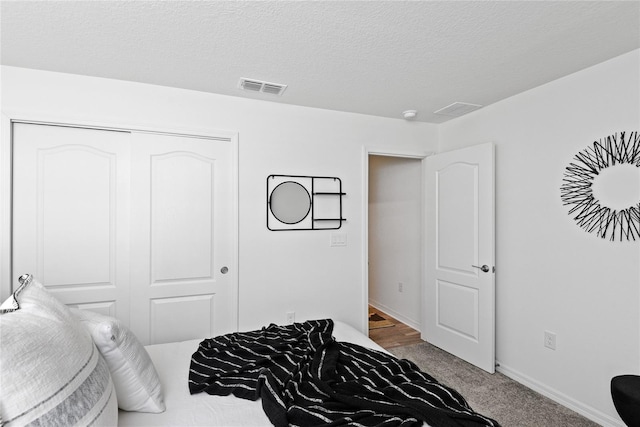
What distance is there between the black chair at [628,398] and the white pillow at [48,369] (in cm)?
237

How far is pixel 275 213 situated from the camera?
3.10m

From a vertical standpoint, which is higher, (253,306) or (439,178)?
(439,178)

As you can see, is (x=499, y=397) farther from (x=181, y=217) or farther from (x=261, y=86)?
(x=261, y=86)

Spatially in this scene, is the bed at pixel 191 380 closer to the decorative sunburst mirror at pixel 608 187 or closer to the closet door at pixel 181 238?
the closet door at pixel 181 238

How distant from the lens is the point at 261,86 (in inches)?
106

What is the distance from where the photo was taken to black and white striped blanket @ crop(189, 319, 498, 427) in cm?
137

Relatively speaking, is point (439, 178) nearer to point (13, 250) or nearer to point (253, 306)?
point (253, 306)

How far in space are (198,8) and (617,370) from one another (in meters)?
3.28

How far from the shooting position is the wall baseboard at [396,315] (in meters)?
4.18

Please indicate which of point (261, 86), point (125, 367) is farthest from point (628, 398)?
point (261, 86)

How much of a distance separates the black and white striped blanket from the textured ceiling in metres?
1.80

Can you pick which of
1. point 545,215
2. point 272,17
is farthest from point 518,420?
point 272,17

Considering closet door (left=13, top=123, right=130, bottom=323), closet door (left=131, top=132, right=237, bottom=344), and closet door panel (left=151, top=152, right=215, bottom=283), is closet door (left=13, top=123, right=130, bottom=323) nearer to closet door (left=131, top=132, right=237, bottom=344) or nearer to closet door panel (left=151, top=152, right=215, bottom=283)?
closet door (left=131, top=132, right=237, bottom=344)

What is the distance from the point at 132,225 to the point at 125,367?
1.51 meters
